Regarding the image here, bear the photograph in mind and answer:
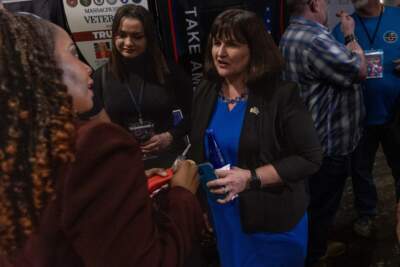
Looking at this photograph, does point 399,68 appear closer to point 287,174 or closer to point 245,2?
point 245,2

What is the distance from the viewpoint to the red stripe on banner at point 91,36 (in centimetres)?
255

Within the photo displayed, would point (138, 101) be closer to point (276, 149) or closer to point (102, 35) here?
point (102, 35)

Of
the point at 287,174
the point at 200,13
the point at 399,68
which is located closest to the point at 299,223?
the point at 287,174

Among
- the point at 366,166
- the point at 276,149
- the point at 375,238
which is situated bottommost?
the point at 375,238

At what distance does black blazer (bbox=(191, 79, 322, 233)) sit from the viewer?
4.69ft

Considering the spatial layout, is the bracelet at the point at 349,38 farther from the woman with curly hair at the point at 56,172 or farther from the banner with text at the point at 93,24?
the woman with curly hair at the point at 56,172

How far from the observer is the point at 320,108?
2.01m

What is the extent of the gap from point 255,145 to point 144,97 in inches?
33.7

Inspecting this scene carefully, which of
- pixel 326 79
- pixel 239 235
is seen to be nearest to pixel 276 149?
pixel 239 235

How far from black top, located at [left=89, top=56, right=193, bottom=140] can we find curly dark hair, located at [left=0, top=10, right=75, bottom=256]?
1319 mm

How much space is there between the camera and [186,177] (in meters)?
1.03

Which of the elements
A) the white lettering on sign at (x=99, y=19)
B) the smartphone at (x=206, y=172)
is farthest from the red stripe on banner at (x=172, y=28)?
the smartphone at (x=206, y=172)

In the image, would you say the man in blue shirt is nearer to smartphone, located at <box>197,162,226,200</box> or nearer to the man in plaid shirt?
the man in plaid shirt

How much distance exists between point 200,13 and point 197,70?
375mm
